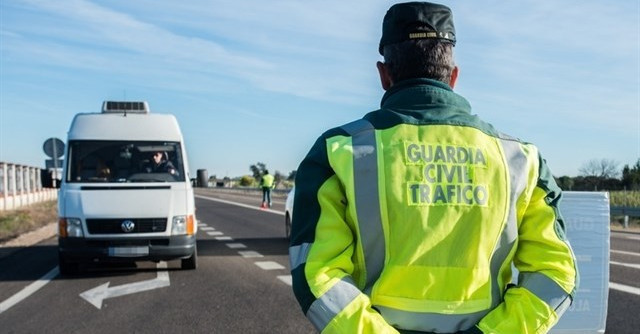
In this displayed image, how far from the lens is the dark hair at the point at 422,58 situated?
92.1 inches

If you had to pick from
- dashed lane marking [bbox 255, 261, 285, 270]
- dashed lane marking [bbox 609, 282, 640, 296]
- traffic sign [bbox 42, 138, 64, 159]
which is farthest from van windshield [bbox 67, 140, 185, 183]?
traffic sign [bbox 42, 138, 64, 159]

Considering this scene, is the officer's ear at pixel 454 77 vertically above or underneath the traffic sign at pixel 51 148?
underneath

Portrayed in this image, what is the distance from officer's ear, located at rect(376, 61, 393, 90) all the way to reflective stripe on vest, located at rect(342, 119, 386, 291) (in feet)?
1.00

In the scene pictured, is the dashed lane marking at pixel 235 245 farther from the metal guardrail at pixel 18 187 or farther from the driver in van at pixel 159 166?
the metal guardrail at pixel 18 187


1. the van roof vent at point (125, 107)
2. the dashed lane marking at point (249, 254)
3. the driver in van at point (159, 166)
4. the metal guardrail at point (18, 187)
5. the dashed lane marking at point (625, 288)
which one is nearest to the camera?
the dashed lane marking at point (625, 288)

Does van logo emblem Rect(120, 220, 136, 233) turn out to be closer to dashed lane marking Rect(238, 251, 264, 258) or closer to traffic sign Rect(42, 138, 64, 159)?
dashed lane marking Rect(238, 251, 264, 258)

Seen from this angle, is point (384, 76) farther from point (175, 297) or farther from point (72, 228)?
point (72, 228)

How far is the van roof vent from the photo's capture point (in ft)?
42.6

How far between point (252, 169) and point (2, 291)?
416ft

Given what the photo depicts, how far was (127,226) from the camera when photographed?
445 inches

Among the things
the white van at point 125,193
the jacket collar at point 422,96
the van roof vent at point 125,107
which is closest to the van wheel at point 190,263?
the white van at point 125,193

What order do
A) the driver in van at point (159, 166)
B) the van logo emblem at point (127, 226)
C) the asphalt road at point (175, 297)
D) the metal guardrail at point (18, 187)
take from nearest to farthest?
the asphalt road at point (175, 297) < the van logo emblem at point (127, 226) < the driver in van at point (159, 166) < the metal guardrail at point (18, 187)

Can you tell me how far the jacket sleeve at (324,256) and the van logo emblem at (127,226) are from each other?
31.2 feet

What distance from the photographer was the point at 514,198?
2.29 meters
